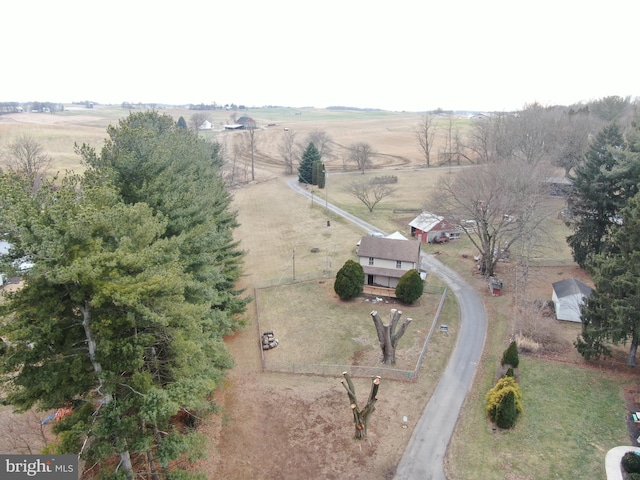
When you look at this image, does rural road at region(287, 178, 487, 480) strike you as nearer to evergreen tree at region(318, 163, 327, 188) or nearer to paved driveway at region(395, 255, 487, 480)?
paved driveway at region(395, 255, 487, 480)

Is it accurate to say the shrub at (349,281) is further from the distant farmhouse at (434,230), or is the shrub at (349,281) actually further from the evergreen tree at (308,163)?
the evergreen tree at (308,163)

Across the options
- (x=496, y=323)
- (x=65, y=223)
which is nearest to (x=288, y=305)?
(x=496, y=323)

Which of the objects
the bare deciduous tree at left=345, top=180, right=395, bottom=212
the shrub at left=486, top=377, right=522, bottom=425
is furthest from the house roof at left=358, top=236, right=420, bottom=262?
the bare deciduous tree at left=345, top=180, right=395, bottom=212

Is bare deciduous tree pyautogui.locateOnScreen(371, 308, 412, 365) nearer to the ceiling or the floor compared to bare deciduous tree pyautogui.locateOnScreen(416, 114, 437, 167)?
nearer to the floor

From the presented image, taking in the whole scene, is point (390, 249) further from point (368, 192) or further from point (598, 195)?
point (368, 192)

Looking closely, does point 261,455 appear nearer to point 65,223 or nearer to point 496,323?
point 65,223

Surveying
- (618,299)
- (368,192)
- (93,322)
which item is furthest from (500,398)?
(368,192)

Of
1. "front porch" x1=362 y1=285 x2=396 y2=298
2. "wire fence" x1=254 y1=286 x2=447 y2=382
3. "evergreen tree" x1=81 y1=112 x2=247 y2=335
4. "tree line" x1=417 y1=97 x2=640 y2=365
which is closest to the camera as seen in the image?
"evergreen tree" x1=81 y1=112 x2=247 y2=335
